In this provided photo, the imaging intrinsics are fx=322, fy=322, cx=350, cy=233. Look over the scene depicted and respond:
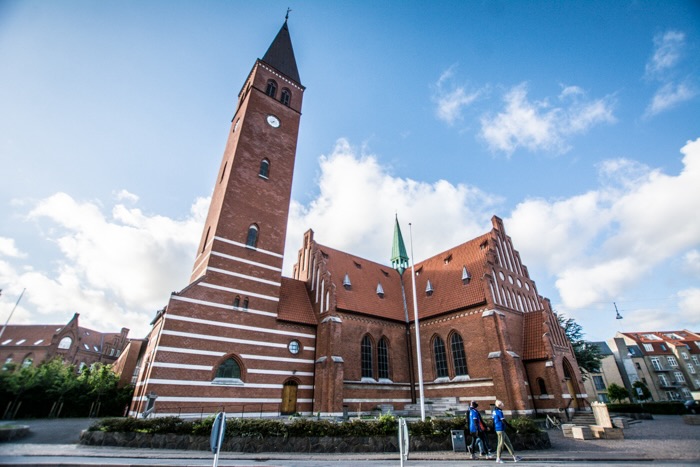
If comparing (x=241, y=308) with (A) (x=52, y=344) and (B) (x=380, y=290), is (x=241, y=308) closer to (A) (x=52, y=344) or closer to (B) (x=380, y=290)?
(B) (x=380, y=290)

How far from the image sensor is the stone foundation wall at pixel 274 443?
37.9 feet

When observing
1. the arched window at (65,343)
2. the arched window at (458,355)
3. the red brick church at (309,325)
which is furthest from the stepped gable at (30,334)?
the arched window at (458,355)

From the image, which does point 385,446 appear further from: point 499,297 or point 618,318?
point 618,318

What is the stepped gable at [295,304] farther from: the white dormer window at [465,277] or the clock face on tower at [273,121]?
the clock face on tower at [273,121]

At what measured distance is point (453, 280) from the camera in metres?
27.1

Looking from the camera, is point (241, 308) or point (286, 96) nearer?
point (241, 308)

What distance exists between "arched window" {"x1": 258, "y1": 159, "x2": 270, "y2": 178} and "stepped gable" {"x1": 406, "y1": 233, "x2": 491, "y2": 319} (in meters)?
16.8

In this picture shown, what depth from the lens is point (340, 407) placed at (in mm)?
20219

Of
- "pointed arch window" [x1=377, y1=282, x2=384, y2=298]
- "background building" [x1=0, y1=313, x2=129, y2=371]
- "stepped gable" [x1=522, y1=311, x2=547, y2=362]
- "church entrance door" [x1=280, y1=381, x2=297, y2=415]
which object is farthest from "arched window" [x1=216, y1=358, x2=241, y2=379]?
"background building" [x1=0, y1=313, x2=129, y2=371]

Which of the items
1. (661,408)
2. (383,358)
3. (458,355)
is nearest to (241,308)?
(383,358)

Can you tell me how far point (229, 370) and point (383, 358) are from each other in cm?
1178

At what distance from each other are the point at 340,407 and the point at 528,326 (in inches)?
595

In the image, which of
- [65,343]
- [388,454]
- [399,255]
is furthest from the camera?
[65,343]

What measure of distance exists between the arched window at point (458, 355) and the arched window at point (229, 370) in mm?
15192
